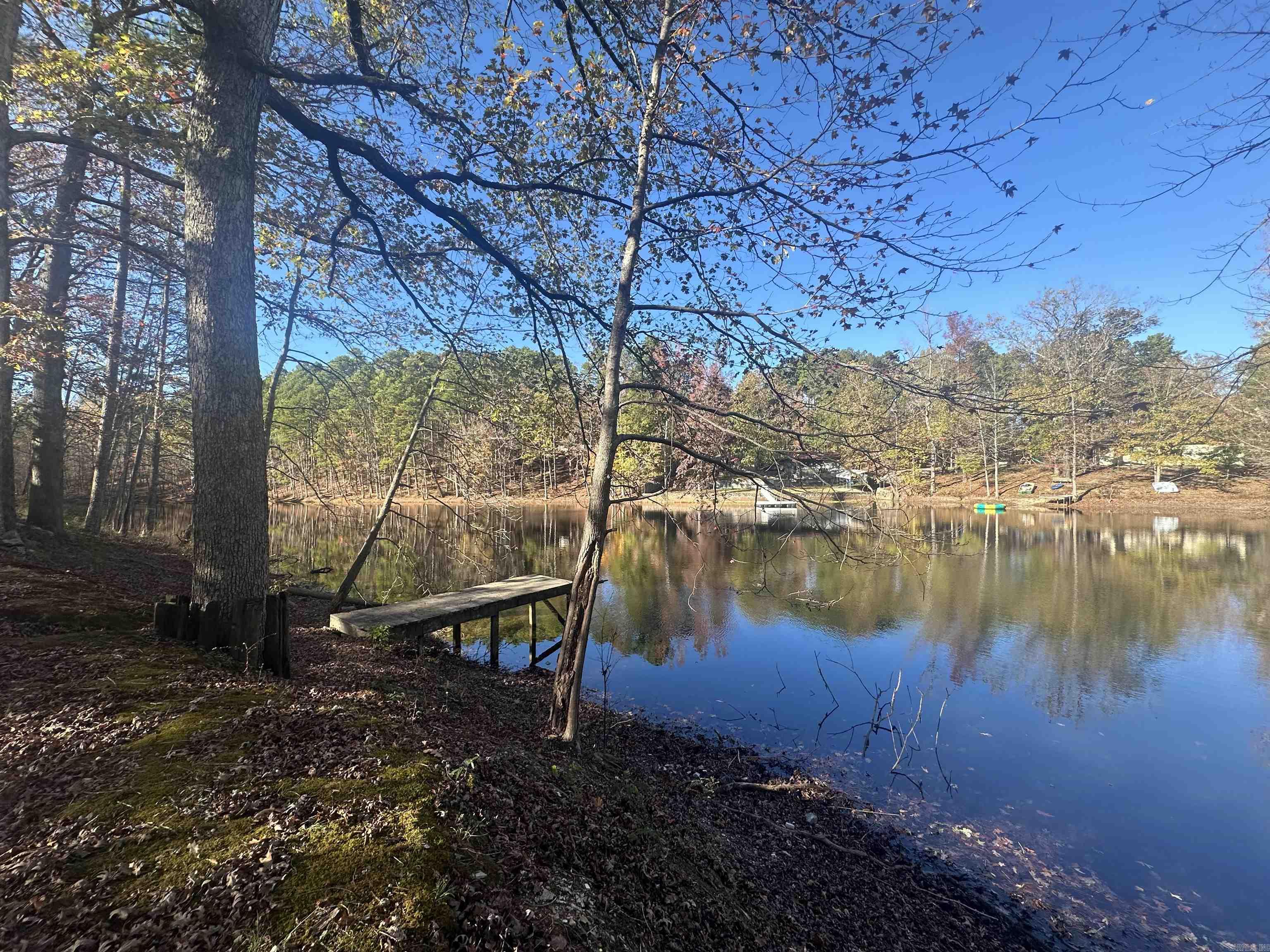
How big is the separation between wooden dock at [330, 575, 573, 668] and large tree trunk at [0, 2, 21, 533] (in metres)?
5.25

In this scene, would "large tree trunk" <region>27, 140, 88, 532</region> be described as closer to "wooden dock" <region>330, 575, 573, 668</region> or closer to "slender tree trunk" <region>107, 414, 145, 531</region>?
"slender tree trunk" <region>107, 414, 145, 531</region>

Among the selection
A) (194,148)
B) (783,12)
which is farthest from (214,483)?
(783,12)

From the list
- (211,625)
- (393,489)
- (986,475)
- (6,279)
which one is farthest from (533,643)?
(986,475)

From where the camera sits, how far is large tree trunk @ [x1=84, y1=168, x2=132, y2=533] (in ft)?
35.5

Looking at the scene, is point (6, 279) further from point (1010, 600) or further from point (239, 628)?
point (1010, 600)

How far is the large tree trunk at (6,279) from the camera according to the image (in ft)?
21.1

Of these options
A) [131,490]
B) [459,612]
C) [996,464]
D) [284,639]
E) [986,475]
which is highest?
[996,464]

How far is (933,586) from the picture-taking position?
18281 mm

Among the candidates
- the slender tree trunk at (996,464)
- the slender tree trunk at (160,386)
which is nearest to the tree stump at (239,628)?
the slender tree trunk at (160,386)

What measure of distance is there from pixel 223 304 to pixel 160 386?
12.2 m

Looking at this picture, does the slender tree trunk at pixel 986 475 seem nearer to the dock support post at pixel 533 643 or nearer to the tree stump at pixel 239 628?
the dock support post at pixel 533 643

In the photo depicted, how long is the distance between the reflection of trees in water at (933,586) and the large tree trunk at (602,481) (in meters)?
0.92

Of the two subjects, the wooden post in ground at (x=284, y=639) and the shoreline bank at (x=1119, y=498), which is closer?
the wooden post in ground at (x=284, y=639)

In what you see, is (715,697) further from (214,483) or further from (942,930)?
(214,483)
